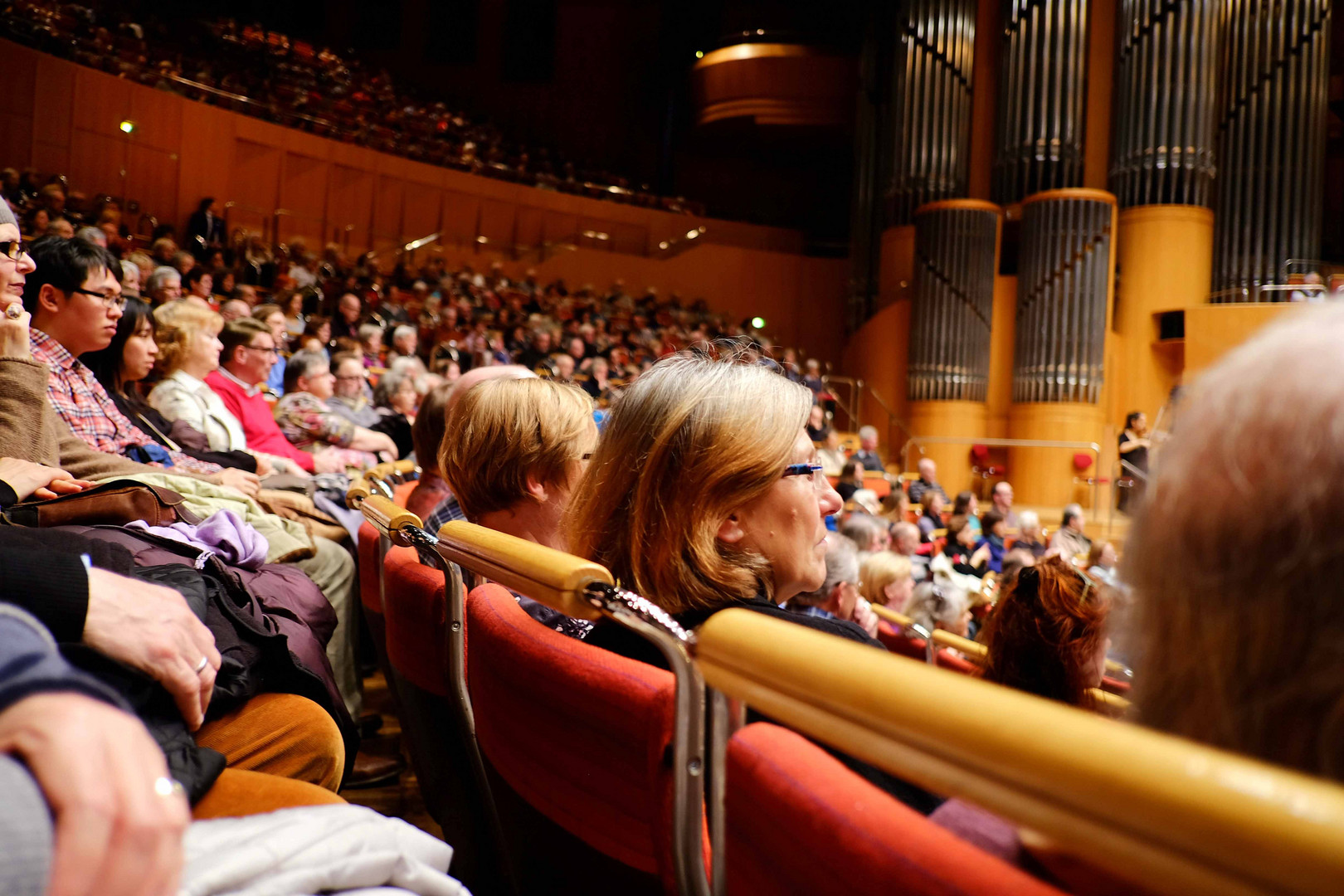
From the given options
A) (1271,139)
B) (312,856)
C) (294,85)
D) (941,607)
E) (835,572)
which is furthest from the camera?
(294,85)

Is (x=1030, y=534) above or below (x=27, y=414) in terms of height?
below

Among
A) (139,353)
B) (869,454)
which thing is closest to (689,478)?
(139,353)

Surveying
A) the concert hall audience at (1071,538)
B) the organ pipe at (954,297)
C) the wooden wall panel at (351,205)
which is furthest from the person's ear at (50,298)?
the organ pipe at (954,297)

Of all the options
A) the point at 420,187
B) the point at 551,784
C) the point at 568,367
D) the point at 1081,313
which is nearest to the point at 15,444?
the point at 551,784

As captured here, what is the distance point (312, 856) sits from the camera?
0.66m

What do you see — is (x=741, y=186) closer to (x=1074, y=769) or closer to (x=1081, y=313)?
(x=1081, y=313)

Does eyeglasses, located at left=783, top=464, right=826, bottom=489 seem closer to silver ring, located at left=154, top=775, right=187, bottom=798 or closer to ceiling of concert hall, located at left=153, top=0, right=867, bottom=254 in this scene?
silver ring, located at left=154, top=775, right=187, bottom=798

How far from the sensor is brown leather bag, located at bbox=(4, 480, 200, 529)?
122 centimetres

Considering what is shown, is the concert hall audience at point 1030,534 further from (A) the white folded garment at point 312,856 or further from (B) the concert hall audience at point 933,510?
(A) the white folded garment at point 312,856

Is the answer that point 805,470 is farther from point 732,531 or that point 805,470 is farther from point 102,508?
point 102,508

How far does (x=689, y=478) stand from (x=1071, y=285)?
28.2 feet

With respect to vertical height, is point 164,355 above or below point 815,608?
above

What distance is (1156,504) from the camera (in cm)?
44

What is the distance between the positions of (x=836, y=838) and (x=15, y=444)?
1.45 m
